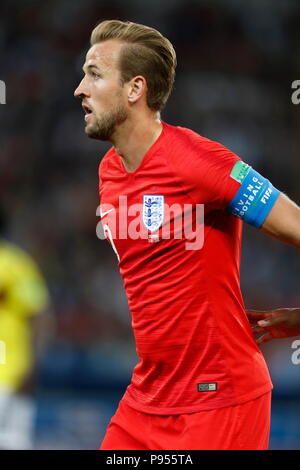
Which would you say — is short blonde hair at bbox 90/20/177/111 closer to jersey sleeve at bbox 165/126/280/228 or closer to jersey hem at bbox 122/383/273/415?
jersey sleeve at bbox 165/126/280/228

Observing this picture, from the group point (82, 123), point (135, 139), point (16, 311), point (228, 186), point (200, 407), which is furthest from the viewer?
point (82, 123)

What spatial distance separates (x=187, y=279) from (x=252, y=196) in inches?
16.5

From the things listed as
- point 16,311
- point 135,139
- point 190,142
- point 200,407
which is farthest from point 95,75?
point 16,311

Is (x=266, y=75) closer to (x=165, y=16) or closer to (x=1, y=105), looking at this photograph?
(x=165, y=16)

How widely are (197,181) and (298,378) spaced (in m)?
5.86

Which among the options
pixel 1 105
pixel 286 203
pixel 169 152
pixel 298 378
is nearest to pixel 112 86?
pixel 169 152

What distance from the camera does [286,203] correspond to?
3.29 meters

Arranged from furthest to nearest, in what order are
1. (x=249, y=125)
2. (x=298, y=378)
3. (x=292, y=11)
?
(x=292, y=11) < (x=249, y=125) < (x=298, y=378)

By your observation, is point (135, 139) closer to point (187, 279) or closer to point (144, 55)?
point (144, 55)

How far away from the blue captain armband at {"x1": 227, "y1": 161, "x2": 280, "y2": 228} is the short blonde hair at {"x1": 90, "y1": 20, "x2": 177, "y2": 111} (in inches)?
25.5

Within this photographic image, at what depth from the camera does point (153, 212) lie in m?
3.44

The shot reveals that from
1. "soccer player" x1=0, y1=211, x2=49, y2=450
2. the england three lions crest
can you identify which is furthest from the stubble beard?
"soccer player" x1=0, y1=211, x2=49, y2=450

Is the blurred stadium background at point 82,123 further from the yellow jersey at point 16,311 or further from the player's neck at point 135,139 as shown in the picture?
the player's neck at point 135,139

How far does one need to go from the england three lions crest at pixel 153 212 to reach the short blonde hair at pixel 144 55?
48cm
